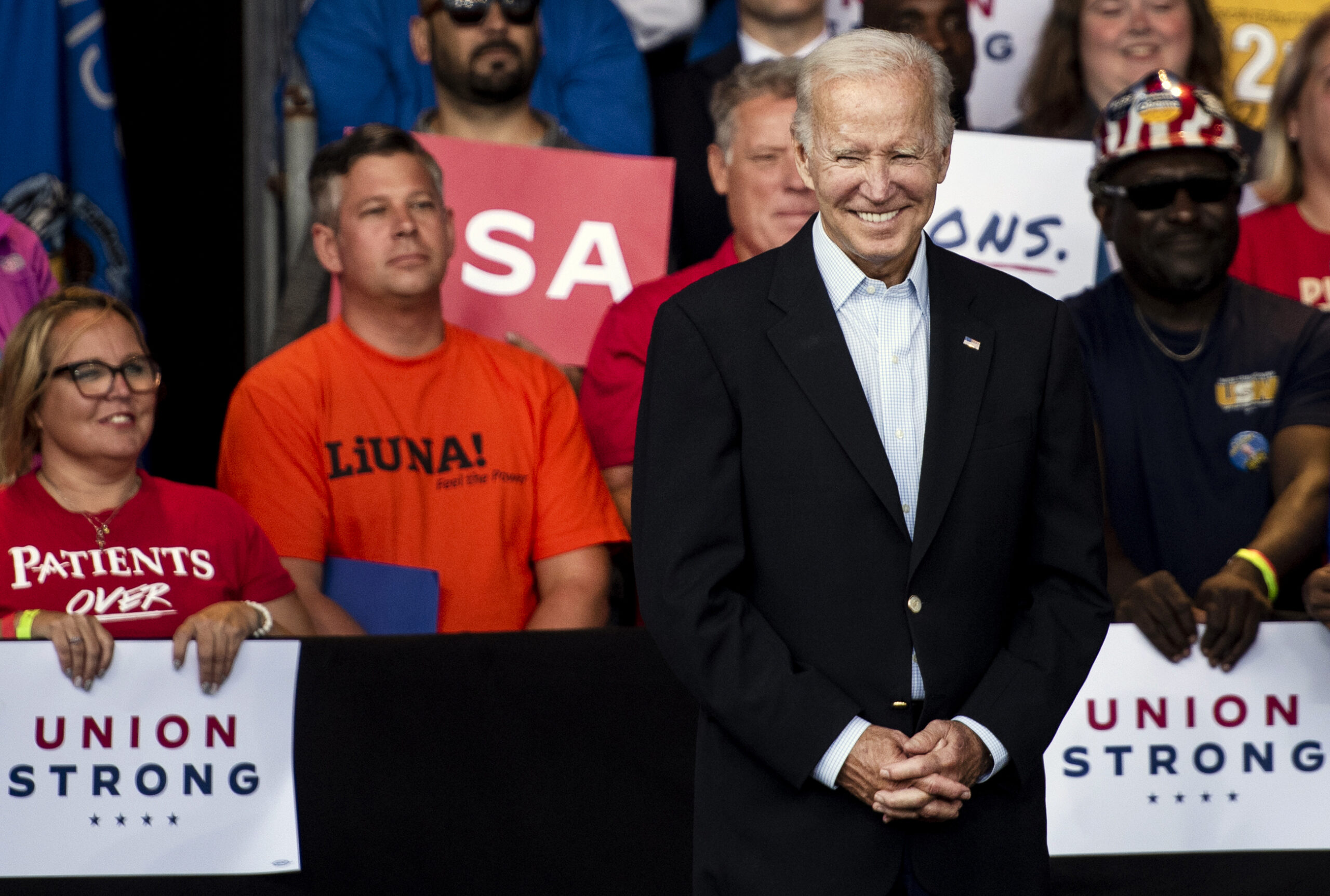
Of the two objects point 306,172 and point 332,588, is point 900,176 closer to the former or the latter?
point 332,588

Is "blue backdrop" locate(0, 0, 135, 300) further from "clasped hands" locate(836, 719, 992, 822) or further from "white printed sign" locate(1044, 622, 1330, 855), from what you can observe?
"clasped hands" locate(836, 719, 992, 822)

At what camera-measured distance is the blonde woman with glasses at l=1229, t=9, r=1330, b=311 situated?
13.9 feet

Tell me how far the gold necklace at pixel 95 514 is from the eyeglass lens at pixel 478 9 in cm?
180

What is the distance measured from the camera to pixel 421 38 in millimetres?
4633

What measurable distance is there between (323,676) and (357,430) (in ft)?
3.00

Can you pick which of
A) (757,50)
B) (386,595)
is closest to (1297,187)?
(757,50)

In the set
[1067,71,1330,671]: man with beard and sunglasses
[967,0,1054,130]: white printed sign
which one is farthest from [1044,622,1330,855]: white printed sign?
[967,0,1054,130]: white printed sign

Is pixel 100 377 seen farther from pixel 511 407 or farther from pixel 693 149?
pixel 693 149

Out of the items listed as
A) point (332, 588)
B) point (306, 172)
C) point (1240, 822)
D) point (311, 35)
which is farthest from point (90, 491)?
point (1240, 822)

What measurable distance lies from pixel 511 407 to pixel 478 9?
→ 1.27 metres

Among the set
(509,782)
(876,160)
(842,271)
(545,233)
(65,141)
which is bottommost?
(509,782)

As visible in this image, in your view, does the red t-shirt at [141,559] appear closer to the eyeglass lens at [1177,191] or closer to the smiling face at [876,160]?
the smiling face at [876,160]

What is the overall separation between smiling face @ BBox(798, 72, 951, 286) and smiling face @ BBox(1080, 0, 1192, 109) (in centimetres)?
305

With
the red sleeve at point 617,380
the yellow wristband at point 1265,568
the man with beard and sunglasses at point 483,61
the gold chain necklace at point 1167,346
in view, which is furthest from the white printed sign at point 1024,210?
the yellow wristband at point 1265,568
